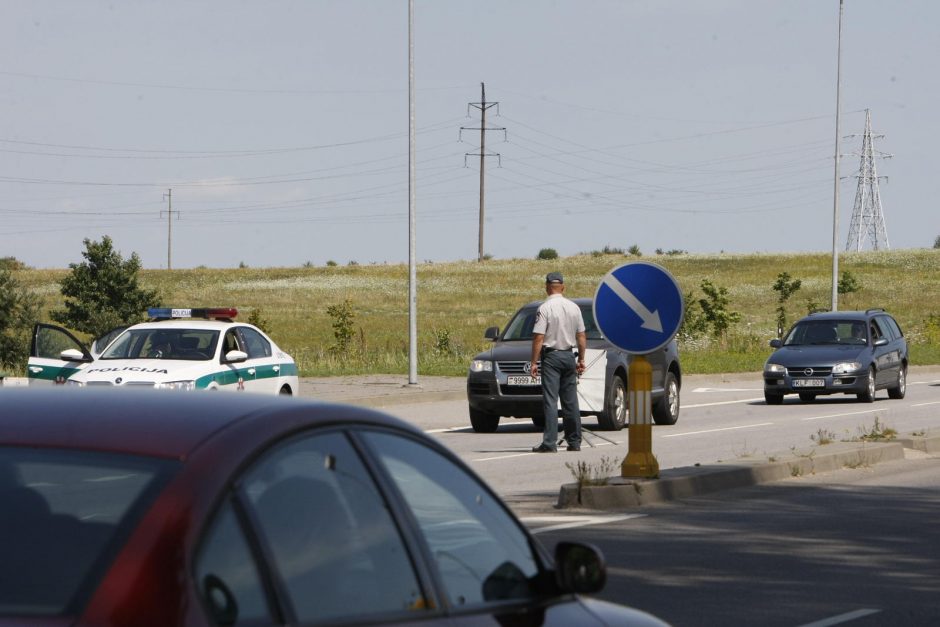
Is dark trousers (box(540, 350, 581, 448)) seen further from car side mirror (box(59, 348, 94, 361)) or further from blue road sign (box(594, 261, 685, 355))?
car side mirror (box(59, 348, 94, 361))

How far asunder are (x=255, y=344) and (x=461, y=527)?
1705cm

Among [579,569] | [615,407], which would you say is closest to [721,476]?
[615,407]

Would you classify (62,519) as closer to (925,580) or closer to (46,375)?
(925,580)

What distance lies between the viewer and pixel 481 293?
354 ft

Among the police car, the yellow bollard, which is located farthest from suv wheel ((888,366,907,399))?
the yellow bollard

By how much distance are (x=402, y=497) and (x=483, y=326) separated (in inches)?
2925

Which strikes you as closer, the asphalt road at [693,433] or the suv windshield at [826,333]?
the asphalt road at [693,433]

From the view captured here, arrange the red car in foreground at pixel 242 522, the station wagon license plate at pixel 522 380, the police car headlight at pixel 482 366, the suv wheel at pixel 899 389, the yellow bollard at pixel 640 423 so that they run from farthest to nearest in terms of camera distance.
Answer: the suv wheel at pixel 899 389 → the police car headlight at pixel 482 366 → the station wagon license plate at pixel 522 380 → the yellow bollard at pixel 640 423 → the red car in foreground at pixel 242 522

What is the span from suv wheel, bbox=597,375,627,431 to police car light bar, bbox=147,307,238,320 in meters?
4.94

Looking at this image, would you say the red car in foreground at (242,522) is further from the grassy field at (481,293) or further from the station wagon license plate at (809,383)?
the grassy field at (481,293)

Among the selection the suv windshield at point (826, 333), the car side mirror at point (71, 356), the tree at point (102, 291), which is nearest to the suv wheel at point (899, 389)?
the suv windshield at point (826, 333)

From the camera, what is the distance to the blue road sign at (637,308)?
44.8 ft

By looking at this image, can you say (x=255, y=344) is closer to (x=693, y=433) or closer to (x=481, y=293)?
(x=693, y=433)

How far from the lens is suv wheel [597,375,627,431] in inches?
871
